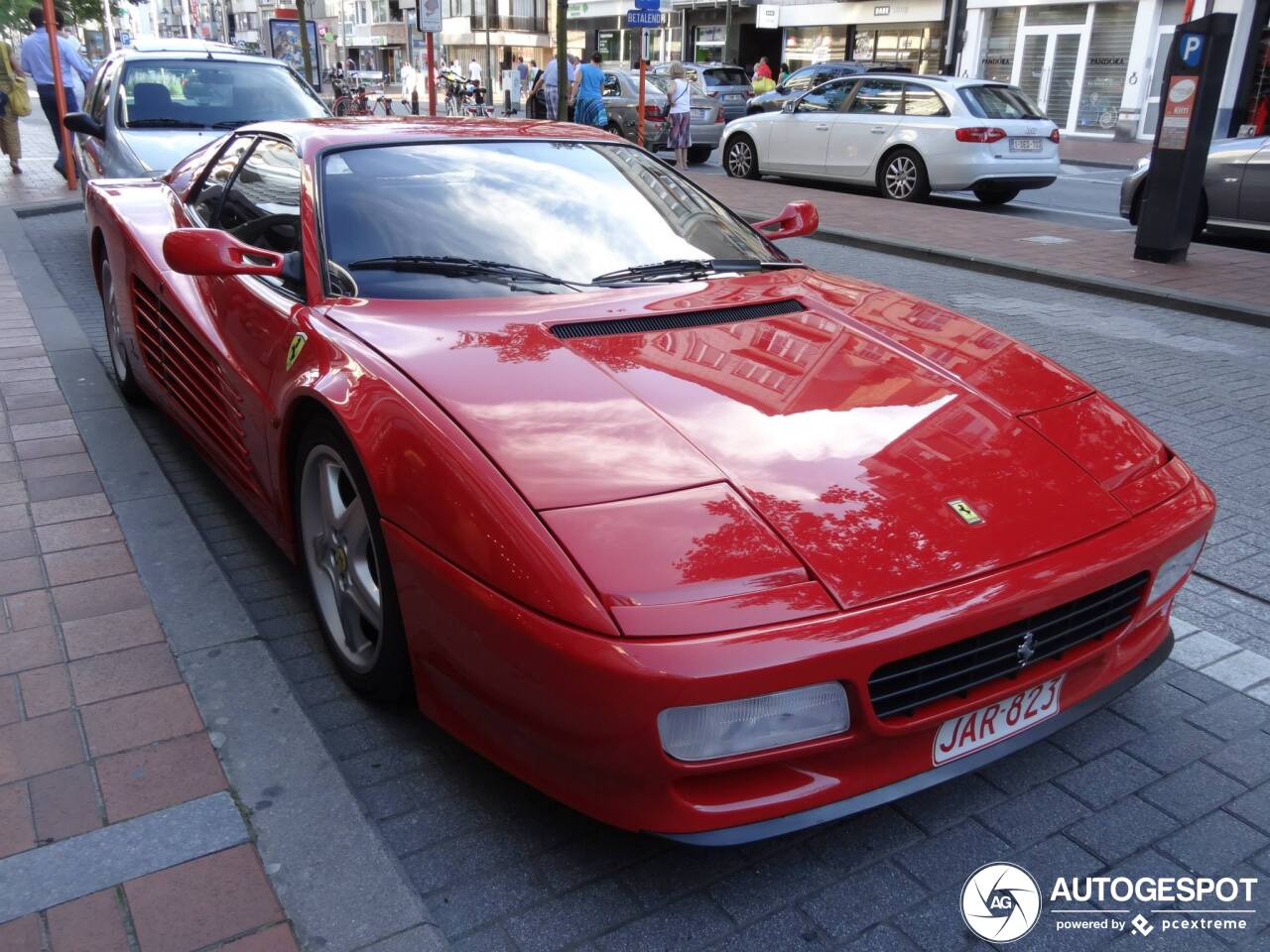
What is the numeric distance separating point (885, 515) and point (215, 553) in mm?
2425

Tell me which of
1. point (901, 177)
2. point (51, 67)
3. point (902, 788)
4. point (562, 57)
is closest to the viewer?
point (902, 788)

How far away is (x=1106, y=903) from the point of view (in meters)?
2.08

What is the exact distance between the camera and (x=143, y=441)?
171 inches

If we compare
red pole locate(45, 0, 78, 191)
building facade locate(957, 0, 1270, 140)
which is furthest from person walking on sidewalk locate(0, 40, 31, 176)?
building facade locate(957, 0, 1270, 140)

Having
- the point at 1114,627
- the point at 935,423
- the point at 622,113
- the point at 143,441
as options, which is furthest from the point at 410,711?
the point at 622,113

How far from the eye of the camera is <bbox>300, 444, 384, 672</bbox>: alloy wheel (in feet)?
8.35

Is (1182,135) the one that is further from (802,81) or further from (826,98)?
(802,81)

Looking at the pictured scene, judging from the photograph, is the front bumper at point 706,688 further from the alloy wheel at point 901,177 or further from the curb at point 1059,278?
the alloy wheel at point 901,177

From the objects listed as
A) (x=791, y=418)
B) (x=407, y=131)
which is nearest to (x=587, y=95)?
(x=407, y=131)

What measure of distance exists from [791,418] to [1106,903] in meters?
1.17

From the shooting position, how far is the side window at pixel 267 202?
3.25 meters

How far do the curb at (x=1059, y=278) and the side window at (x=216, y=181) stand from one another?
3547mm

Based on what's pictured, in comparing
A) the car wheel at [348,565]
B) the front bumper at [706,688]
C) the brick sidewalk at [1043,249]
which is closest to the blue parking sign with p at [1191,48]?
the brick sidewalk at [1043,249]

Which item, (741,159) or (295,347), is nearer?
(295,347)
